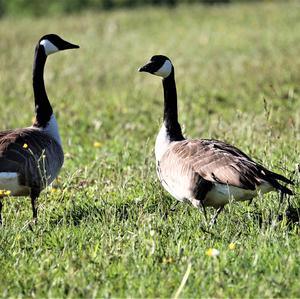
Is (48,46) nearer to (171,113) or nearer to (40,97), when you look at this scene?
(40,97)

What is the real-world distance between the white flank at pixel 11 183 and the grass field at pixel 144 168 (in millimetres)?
247

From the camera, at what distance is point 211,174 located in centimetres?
556

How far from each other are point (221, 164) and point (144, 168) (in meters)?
1.96

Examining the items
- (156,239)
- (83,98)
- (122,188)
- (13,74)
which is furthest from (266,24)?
(156,239)

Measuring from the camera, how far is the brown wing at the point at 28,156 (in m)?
6.03

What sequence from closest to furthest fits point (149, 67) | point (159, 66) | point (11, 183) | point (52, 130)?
point (11, 183)
point (149, 67)
point (159, 66)
point (52, 130)

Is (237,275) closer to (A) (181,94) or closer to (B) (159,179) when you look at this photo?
(B) (159,179)

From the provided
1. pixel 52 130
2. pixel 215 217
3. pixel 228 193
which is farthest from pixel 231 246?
pixel 52 130

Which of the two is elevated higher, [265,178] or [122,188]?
[265,178]

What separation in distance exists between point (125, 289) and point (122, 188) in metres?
2.19

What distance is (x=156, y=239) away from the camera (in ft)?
16.6

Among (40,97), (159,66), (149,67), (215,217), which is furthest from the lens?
(40,97)

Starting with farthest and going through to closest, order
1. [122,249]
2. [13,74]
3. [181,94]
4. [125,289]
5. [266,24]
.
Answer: [266,24] → [13,74] → [181,94] → [122,249] → [125,289]

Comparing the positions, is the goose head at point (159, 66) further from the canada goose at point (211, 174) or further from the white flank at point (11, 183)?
the white flank at point (11, 183)
